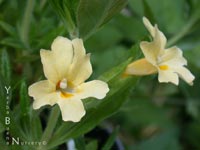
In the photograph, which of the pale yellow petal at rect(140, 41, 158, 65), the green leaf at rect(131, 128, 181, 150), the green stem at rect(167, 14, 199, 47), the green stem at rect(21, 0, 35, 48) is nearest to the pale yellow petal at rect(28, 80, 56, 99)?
the pale yellow petal at rect(140, 41, 158, 65)

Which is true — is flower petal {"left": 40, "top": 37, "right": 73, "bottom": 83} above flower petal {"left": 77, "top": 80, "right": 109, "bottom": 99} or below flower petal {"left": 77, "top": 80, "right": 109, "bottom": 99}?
above

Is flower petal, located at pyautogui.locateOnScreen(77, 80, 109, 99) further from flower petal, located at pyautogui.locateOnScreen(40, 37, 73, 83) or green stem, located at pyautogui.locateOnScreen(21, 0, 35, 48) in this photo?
green stem, located at pyautogui.locateOnScreen(21, 0, 35, 48)

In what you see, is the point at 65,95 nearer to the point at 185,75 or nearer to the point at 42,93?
the point at 42,93

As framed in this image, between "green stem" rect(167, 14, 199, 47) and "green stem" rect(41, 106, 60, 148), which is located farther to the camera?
"green stem" rect(167, 14, 199, 47)

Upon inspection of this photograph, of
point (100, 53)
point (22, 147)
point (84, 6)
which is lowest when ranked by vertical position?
point (22, 147)

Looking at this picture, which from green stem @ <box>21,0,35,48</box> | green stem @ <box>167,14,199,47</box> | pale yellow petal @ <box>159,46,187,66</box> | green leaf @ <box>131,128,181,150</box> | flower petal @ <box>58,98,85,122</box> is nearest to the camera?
flower petal @ <box>58,98,85,122</box>

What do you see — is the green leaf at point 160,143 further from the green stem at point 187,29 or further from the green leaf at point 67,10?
the green leaf at point 67,10

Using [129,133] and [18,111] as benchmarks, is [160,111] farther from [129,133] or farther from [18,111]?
[18,111]

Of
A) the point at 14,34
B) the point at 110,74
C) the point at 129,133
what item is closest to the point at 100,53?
the point at 129,133
